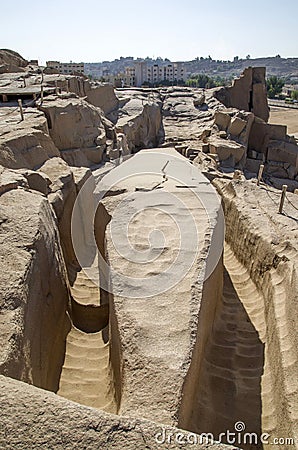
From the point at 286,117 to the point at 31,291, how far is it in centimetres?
3928

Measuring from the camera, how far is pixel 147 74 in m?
69.3

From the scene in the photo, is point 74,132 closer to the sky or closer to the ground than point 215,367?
closer to the sky

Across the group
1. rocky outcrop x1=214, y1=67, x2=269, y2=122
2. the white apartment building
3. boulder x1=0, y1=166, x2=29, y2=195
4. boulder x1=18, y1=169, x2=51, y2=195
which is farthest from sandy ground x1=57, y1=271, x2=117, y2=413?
the white apartment building

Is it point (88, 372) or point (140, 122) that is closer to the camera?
point (88, 372)

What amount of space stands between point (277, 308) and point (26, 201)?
269 centimetres

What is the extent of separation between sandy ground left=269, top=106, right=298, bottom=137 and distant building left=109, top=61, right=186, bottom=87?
19.4 m

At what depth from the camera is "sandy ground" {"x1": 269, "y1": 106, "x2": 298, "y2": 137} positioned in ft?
108

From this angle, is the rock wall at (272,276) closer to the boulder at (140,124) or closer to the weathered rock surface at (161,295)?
the weathered rock surface at (161,295)

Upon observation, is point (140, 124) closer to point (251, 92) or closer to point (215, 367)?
point (251, 92)

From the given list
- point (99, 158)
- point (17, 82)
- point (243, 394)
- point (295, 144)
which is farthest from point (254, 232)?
point (295, 144)

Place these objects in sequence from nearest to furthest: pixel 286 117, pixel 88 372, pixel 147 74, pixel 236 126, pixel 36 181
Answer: pixel 88 372 < pixel 36 181 < pixel 236 126 < pixel 286 117 < pixel 147 74

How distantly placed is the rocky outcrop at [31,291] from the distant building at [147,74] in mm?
54307

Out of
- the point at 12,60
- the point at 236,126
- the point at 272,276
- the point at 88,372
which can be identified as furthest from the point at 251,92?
the point at 88,372

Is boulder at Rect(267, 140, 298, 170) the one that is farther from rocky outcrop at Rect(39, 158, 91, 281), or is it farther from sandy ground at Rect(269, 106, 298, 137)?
sandy ground at Rect(269, 106, 298, 137)
